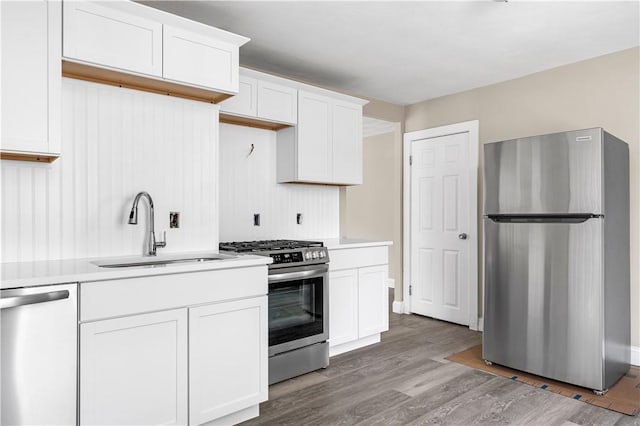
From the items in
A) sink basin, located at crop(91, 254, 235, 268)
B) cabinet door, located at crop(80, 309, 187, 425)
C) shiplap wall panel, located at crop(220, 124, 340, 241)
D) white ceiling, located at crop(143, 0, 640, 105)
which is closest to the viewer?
cabinet door, located at crop(80, 309, 187, 425)

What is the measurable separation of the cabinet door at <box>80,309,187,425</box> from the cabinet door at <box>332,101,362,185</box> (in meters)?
2.18

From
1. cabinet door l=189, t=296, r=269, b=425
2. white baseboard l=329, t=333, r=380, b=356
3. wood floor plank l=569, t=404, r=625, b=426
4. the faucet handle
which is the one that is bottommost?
wood floor plank l=569, t=404, r=625, b=426

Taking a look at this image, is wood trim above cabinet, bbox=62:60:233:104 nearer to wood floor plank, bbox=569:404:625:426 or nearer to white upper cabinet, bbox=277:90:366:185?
white upper cabinet, bbox=277:90:366:185

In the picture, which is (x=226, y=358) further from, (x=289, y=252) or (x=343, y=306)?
(x=343, y=306)

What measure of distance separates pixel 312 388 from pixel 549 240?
6.48 ft

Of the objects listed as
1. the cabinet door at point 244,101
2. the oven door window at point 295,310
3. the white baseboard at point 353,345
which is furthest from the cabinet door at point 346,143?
the white baseboard at point 353,345

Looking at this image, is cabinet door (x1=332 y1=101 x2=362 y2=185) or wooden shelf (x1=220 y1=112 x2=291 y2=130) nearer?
wooden shelf (x1=220 y1=112 x2=291 y2=130)


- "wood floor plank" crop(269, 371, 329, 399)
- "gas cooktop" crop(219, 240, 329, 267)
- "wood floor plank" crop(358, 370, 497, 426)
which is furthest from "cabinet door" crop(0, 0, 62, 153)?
"wood floor plank" crop(358, 370, 497, 426)

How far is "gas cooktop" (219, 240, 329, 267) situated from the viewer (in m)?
2.78

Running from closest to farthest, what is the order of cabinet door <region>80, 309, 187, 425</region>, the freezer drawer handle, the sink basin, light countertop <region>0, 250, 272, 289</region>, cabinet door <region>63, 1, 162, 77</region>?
the freezer drawer handle
light countertop <region>0, 250, 272, 289</region>
cabinet door <region>80, 309, 187, 425</region>
cabinet door <region>63, 1, 162, 77</region>
the sink basin

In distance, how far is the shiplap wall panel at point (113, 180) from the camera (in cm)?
223

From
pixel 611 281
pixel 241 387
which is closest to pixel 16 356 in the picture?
pixel 241 387

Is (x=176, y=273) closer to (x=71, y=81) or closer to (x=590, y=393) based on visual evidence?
(x=71, y=81)

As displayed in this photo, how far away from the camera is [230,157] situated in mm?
3359
